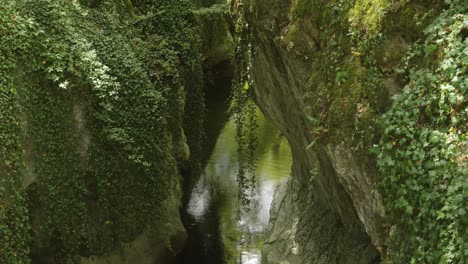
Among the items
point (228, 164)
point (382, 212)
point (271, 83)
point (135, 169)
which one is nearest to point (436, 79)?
point (382, 212)

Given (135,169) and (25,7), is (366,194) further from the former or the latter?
(25,7)

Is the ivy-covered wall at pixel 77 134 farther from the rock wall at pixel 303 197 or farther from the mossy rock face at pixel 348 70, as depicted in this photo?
the mossy rock face at pixel 348 70

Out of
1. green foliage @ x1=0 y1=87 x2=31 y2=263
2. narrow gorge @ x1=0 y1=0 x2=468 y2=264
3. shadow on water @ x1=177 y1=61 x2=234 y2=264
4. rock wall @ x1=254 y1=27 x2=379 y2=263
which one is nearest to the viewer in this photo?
narrow gorge @ x1=0 y1=0 x2=468 y2=264

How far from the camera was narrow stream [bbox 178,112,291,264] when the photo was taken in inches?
491

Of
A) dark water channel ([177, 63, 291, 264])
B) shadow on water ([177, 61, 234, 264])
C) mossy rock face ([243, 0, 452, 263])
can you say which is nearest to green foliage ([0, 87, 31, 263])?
mossy rock face ([243, 0, 452, 263])

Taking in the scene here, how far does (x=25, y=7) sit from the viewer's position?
933 centimetres

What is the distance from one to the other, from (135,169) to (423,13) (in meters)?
5.51

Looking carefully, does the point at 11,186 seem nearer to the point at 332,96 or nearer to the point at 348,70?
the point at 332,96

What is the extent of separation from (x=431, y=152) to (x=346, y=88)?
57.8 inches

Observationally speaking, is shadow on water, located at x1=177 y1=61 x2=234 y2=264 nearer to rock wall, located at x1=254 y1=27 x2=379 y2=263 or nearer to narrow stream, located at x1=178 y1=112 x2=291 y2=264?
narrow stream, located at x1=178 y1=112 x2=291 y2=264

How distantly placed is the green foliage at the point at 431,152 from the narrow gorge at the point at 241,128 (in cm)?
2

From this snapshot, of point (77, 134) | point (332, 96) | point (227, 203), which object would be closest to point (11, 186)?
point (77, 134)

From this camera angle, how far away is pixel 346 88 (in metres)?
6.36

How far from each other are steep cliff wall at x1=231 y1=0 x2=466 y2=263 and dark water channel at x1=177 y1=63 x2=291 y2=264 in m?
3.07
